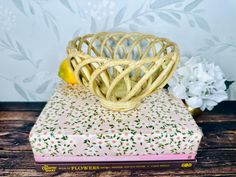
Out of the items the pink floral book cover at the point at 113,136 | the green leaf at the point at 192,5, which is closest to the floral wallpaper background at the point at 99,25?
the green leaf at the point at 192,5

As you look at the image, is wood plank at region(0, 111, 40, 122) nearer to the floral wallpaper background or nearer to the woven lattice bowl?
the floral wallpaper background

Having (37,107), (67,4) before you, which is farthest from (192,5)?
(37,107)

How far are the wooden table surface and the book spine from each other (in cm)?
1

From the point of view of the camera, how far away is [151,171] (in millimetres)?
594

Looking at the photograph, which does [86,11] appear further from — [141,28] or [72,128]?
[72,128]

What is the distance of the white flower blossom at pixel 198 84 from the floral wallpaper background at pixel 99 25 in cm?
13

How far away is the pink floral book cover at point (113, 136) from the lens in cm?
55

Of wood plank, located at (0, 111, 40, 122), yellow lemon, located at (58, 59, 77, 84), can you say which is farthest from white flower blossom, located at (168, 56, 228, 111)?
wood plank, located at (0, 111, 40, 122)

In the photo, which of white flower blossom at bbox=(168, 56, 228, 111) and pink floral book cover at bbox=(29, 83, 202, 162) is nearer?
pink floral book cover at bbox=(29, 83, 202, 162)

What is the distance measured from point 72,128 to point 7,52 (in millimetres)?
424

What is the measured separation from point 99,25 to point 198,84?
1.18ft

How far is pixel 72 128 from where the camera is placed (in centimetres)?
57

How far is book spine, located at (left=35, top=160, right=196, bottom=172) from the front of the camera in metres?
0.58

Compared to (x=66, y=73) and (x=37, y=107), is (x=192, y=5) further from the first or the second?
(x=37, y=107)
